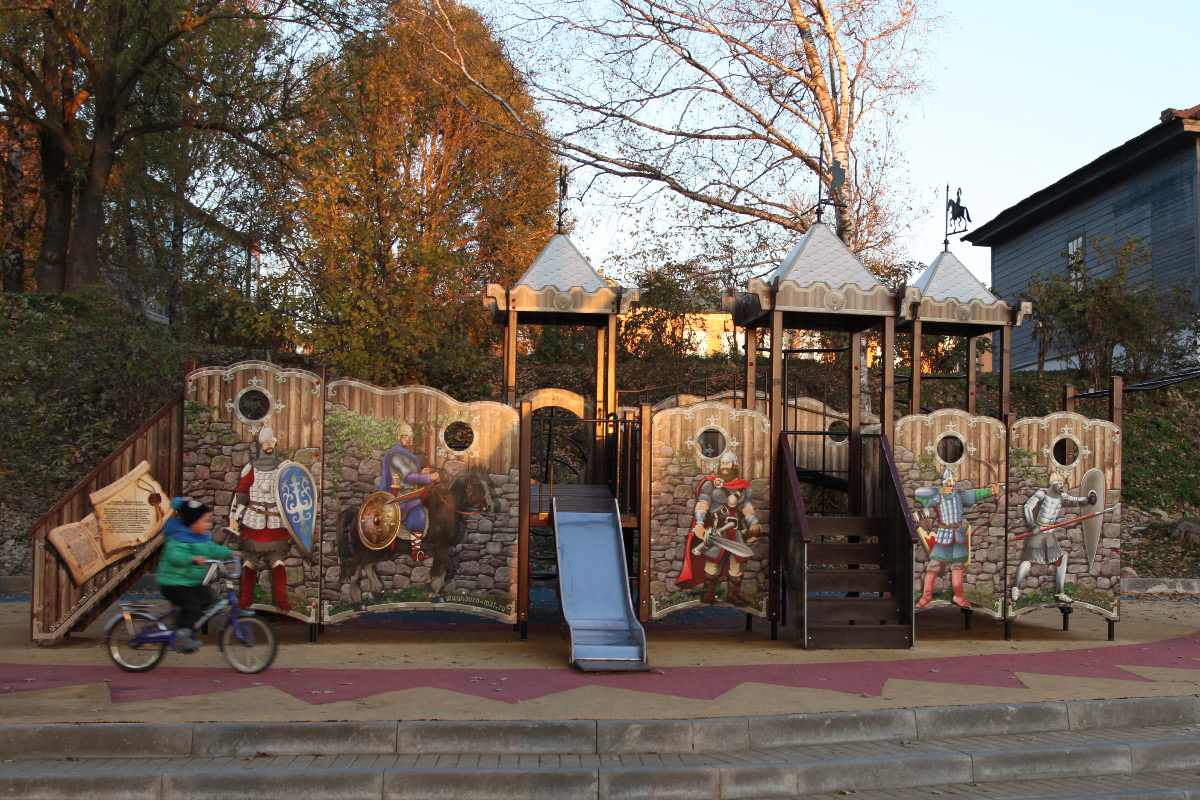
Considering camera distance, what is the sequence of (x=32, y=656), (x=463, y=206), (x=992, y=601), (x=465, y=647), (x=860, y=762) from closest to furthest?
(x=860, y=762)
(x=32, y=656)
(x=465, y=647)
(x=992, y=601)
(x=463, y=206)

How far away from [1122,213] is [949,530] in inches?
811

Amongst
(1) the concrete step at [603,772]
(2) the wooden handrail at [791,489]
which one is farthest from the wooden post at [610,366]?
(1) the concrete step at [603,772]

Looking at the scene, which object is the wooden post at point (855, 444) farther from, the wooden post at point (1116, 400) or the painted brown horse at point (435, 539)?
the painted brown horse at point (435, 539)

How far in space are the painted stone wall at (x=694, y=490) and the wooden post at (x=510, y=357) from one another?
2.41 m

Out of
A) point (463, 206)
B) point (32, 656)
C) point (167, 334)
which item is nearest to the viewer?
point (32, 656)

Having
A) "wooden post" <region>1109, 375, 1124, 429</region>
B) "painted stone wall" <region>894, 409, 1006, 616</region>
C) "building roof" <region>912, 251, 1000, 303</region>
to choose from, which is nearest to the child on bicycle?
"painted stone wall" <region>894, 409, 1006, 616</region>

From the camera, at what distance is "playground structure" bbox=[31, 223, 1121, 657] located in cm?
1049

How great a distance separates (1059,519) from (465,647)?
7.16m

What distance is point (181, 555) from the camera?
875 cm

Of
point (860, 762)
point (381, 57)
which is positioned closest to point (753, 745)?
point (860, 762)

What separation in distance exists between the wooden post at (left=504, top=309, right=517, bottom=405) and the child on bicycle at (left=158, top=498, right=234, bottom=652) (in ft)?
15.2

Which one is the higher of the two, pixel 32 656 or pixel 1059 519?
pixel 1059 519

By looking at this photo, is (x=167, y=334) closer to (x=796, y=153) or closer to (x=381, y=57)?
(x=381, y=57)

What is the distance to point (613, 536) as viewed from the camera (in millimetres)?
10828
